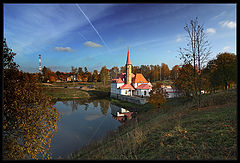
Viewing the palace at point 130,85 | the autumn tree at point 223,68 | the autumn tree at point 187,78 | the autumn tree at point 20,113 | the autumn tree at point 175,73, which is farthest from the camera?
the palace at point 130,85

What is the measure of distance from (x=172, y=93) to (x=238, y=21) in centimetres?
2601

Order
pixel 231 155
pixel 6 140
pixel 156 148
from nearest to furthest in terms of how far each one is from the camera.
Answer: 1. pixel 231 155
2. pixel 156 148
3. pixel 6 140

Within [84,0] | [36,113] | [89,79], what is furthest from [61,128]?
[89,79]

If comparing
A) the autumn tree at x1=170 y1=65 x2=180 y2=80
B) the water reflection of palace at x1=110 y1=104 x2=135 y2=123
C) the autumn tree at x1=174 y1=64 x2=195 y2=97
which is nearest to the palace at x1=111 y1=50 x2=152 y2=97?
the autumn tree at x1=170 y1=65 x2=180 y2=80

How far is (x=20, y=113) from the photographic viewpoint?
13.7 ft

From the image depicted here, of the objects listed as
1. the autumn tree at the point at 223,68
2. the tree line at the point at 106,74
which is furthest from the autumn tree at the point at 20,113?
the tree line at the point at 106,74

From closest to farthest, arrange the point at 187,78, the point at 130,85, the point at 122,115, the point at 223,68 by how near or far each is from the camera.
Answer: the point at 187,78, the point at 223,68, the point at 122,115, the point at 130,85

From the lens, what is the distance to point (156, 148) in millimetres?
3697

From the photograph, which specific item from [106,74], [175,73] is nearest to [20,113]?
[175,73]

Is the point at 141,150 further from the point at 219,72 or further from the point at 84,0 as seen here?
the point at 219,72

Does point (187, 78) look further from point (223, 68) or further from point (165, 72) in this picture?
point (165, 72)

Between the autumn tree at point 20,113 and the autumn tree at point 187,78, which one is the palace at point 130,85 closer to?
the autumn tree at point 187,78

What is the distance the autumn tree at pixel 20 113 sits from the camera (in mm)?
3912

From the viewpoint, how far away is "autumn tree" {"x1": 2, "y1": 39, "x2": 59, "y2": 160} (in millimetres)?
3912
